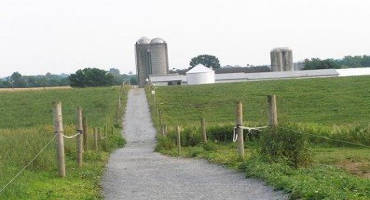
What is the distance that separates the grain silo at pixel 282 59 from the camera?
468ft

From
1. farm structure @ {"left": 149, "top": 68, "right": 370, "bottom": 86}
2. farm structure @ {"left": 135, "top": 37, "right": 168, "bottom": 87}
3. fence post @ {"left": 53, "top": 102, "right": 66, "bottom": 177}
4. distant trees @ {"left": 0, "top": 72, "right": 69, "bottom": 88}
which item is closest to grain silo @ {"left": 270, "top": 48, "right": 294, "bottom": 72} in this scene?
farm structure @ {"left": 149, "top": 68, "right": 370, "bottom": 86}

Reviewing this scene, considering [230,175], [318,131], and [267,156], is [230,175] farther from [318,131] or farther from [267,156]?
[318,131]

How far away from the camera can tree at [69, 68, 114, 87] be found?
446 ft

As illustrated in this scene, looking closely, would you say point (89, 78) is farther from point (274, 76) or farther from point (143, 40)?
point (274, 76)

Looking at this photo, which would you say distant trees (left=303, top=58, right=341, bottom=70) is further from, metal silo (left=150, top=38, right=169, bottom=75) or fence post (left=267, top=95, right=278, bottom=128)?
fence post (left=267, top=95, right=278, bottom=128)

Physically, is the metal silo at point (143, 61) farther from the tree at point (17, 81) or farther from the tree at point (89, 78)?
the tree at point (17, 81)

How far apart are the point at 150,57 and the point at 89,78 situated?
538 inches

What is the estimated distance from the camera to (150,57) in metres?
135

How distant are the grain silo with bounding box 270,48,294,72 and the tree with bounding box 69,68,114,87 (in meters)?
36.2

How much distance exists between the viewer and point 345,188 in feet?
37.0

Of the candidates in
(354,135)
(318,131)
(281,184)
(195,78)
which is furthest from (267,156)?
(195,78)

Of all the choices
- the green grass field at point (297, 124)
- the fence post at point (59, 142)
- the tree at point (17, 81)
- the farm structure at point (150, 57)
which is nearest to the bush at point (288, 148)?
the green grass field at point (297, 124)

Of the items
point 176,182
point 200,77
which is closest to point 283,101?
point 200,77

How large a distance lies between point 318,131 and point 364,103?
29.7 meters
